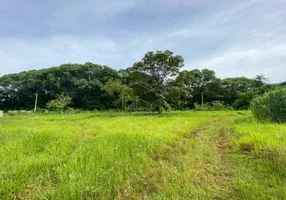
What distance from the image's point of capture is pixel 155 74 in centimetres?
1451

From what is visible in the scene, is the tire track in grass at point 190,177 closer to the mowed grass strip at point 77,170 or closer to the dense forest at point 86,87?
the mowed grass strip at point 77,170

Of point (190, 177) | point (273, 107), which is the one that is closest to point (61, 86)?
point (273, 107)

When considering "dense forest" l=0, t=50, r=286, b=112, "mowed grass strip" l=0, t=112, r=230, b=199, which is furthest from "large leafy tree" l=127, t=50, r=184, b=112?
"dense forest" l=0, t=50, r=286, b=112

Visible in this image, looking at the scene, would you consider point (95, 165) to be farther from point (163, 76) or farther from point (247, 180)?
point (163, 76)

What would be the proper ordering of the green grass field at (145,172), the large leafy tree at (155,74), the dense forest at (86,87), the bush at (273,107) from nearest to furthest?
1. the green grass field at (145,172)
2. the bush at (273,107)
3. the large leafy tree at (155,74)
4. the dense forest at (86,87)

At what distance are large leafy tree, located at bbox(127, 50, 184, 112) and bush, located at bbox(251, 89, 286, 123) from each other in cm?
786

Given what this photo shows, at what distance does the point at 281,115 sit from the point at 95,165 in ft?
21.3

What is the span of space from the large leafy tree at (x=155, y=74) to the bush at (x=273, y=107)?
786cm

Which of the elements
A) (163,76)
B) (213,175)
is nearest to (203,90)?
(163,76)

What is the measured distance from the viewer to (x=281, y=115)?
574cm

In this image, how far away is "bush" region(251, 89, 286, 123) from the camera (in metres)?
5.75

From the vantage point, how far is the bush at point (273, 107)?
5746 mm

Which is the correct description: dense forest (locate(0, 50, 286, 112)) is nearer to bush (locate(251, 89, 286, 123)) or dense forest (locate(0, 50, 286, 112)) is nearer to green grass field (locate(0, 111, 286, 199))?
bush (locate(251, 89, 286, 123))

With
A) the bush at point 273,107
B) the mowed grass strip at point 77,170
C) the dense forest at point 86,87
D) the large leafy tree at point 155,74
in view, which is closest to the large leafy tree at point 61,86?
the dense forest at point 86,87
